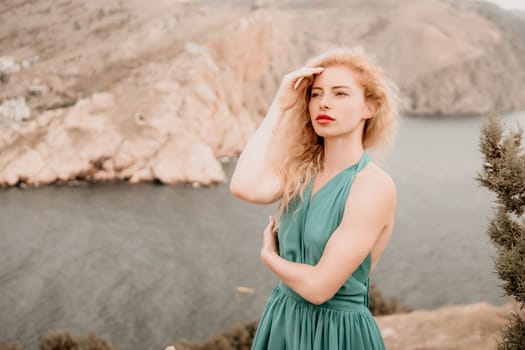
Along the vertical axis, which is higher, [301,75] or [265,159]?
[301,75]

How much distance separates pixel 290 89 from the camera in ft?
8.65

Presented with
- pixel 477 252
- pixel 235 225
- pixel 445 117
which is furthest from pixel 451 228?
pixel 445 117

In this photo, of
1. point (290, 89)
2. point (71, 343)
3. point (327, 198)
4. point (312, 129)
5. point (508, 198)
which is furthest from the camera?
point (71, 343)

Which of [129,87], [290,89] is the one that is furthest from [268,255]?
[129,87]

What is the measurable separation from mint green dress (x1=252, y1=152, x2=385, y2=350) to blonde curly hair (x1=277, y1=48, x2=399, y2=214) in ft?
0.45

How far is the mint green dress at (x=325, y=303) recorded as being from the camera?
93.0 inches

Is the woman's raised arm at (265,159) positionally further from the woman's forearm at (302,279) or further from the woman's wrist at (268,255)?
the woman's forearm at (302,279)

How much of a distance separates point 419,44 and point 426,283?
8364cm

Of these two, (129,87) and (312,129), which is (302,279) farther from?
(129,87)

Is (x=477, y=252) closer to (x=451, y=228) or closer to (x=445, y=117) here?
(x=451, y=228)

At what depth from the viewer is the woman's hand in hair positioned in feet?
8.52

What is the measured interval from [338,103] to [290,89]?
32 centimetres

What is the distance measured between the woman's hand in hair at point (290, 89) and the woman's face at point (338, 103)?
0.43 ft

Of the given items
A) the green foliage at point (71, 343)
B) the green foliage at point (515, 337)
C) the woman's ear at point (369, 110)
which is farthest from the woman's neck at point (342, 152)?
the green foliage at point (71, 343)
